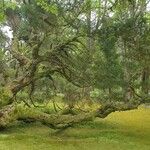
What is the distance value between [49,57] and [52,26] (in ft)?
12.1

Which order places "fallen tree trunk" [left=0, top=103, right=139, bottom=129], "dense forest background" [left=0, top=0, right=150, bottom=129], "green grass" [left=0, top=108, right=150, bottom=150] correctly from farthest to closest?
"dense forest background" [left=0, top=0, right=150, bottom=129]
"fallen tree trunk" [left=0, top=103, right=139, bottom=129]
"green grass" [left=0, top=108, right=150, bottom=150]

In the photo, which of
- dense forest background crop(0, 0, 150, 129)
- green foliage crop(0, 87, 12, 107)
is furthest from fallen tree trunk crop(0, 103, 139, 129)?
green foliage crop(0, 87, 12, 107)

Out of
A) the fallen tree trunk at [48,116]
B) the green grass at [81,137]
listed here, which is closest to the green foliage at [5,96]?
the fallen tree trunk at [48,116]

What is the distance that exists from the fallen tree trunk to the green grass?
461 millimetres

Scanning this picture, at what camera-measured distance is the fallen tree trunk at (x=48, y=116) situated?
16062mm

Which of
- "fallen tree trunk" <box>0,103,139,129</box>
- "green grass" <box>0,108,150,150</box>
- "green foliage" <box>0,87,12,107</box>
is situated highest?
"green foliage" <box>0,87,12,107</box>

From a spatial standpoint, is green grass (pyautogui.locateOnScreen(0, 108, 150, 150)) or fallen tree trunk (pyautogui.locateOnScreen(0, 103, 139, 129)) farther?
fallen tree trunk (pyautogui.locateOnScreen(0, 103, 139, 129))

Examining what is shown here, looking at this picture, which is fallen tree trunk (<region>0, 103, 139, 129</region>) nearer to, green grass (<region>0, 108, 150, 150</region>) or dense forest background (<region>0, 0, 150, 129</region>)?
dense forest background (<region>0, 0, 150, 129</region>)

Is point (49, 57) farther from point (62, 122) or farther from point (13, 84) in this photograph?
point (62, 122)

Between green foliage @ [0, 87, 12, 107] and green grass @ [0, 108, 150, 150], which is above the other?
green foliage @ [0, 87, 12, 107]

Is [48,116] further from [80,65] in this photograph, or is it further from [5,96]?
[80,65]

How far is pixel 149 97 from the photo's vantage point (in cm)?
1692

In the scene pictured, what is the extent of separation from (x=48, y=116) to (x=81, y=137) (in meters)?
1.55

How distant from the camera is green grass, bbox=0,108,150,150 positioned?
14.0 metres
